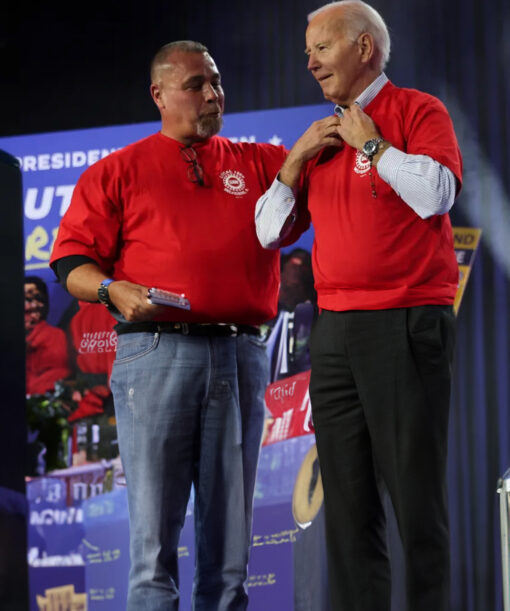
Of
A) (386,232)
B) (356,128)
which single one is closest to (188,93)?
(356,128)

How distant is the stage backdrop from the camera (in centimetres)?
342

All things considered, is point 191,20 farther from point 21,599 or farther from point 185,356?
point 21,599

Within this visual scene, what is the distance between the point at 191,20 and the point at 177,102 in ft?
6.05

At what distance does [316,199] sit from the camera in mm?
1962

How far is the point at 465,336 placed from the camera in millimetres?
3521

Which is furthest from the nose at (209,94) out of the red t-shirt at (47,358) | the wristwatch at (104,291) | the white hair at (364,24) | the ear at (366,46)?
the red t-shirt at (47,358)

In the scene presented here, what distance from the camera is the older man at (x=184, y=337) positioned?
2.09 metres

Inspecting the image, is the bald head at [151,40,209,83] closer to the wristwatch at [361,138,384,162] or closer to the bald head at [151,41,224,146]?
the bald head at [151,41,224,146]

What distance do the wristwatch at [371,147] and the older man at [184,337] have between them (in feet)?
1.52

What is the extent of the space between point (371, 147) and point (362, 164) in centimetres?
8

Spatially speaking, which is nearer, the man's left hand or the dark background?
the man's left hand

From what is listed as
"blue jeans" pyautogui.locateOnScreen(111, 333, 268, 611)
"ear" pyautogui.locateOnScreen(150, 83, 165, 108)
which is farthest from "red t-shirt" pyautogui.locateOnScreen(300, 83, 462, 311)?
"ear" pyautogui.locateOnScreen(150, 83, 165, 108)

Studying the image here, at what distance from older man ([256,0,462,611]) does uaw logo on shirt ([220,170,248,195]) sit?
0.27 metres

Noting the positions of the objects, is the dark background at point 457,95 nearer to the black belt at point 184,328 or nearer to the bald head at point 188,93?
the bald head at point 188,93
